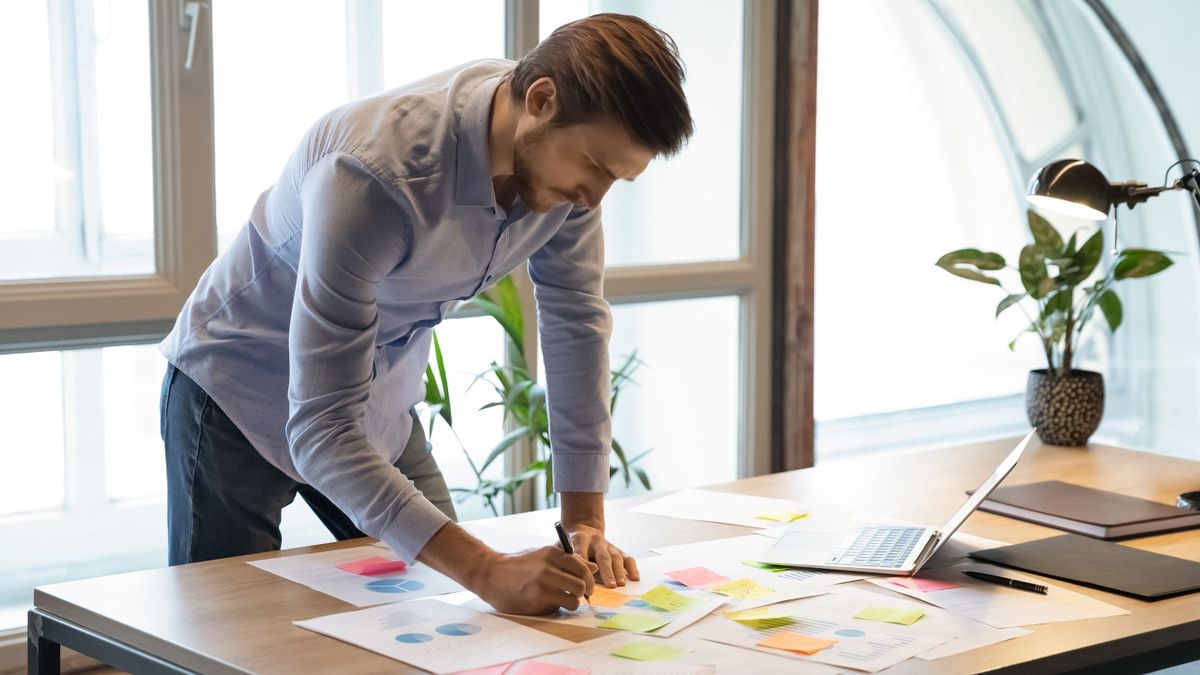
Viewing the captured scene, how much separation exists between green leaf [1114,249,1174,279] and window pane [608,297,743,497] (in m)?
1.25

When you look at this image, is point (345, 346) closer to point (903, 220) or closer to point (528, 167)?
point (528, 167)

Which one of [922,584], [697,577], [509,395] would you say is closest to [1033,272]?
[509,395]

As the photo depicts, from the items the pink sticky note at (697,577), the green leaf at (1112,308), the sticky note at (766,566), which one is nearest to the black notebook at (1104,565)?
the sticky note at (766,566)

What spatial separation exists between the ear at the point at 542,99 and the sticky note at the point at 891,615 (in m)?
0.69

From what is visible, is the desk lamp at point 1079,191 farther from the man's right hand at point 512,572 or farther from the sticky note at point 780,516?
the man's right hand at point 512,572

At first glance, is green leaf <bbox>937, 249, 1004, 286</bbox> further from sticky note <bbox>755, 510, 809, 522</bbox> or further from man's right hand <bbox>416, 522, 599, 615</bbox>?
man's right hand <bbox>416, 522, 599, 615</bbox>

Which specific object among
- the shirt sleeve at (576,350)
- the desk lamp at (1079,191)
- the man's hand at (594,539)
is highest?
the desk lamp at (1079,191)

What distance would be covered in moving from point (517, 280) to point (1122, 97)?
255 centimetres

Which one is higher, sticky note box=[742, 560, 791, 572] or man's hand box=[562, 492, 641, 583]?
man's hand box=[562, 492, 641, 583]

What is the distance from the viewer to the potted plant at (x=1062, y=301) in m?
2.83

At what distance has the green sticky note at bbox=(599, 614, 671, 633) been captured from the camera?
1541mm

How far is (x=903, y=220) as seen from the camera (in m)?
4.71

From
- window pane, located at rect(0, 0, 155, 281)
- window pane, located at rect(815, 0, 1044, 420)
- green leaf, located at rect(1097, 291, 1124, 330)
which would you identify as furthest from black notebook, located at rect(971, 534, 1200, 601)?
window pane, located at rect(815, 0, 1044, 420)

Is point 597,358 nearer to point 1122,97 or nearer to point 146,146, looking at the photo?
point 146,146
